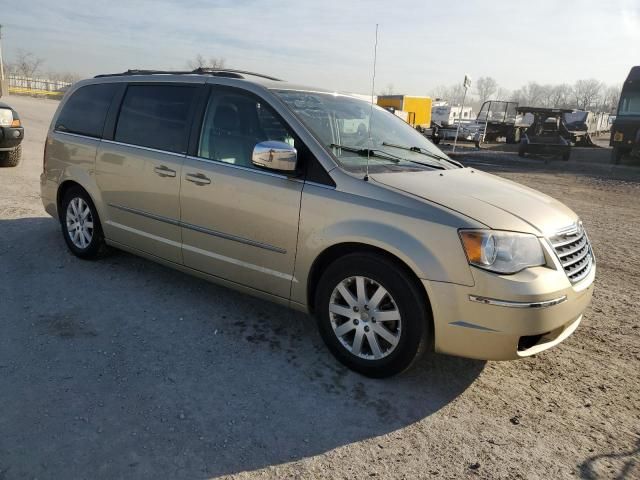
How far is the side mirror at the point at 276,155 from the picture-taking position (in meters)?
3.31

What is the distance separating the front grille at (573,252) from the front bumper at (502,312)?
0.12 metres

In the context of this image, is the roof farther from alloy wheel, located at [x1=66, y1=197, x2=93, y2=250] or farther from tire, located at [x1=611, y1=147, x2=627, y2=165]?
tire, located at [x1=611, y1=147, x2=627, y2=165]

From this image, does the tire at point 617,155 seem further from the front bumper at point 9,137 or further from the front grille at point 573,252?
the front bumper at point 9,137

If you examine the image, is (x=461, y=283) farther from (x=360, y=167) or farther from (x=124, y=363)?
(x=124, y=363)

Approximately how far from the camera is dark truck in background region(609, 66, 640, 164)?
1914cm

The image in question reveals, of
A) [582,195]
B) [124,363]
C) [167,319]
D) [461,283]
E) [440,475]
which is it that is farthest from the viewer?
[582,195]

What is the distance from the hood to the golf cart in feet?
63.6

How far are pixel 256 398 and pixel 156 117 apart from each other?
2.57 meters

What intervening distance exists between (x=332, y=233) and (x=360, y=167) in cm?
52

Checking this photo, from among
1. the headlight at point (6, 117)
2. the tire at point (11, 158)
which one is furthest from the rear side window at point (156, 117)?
the tire at point (11, 158)

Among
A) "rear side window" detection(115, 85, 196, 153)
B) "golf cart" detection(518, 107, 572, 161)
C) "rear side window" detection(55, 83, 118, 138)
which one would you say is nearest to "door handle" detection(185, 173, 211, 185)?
"rear side window" detection(115, 85, 196, 153)

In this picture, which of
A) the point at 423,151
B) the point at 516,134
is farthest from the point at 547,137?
the point at 423,151

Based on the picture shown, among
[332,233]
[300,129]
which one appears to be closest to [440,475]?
[332,233]

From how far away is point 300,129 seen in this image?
346 centimetres
